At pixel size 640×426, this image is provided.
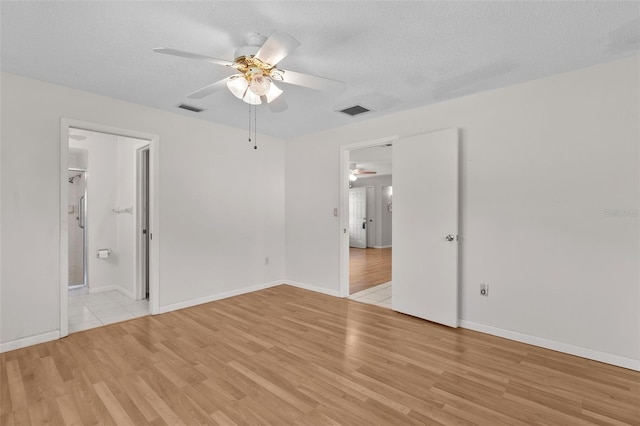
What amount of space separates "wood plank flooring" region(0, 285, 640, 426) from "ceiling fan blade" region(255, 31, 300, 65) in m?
2.23

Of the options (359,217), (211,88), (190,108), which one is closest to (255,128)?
(190,108)

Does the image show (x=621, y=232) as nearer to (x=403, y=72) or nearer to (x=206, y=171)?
(x=403, y=72)

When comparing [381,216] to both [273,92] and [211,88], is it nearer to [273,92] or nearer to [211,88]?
[273,92]

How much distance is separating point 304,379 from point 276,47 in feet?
7.50

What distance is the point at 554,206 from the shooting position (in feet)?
9.13

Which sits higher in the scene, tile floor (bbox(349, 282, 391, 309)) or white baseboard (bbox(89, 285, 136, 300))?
white baseboard (bbox(89, 285, 136, 300))

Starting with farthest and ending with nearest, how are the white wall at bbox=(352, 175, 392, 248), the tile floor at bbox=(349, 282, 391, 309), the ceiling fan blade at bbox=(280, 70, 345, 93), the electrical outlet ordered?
the white wall at bbox=(352, 175, 392, 248)
the tile floor at bbox=(349, 282, 391, 309)
the electrical outlet
the ceiling fan blade at bbox=(280, 70, 345, 93)

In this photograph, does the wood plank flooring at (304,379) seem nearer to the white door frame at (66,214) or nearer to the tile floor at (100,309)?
the tile floor at (100,309)

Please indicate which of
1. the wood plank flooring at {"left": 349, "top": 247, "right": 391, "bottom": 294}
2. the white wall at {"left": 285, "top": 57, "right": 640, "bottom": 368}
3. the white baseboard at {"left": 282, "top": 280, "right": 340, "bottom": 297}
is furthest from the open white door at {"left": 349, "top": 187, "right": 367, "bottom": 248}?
the white wall at {"left": 285, "top": 57, "right": 640, "bottom": 368}

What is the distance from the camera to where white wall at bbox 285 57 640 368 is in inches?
97.7

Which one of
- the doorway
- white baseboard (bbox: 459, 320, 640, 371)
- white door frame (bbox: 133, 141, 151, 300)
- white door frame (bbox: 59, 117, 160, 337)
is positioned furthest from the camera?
the doorway

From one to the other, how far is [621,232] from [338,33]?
276cm

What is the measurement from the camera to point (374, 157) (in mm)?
6594

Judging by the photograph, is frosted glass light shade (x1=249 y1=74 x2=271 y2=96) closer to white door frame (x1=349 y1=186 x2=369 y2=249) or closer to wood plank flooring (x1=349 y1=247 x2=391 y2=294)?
wood plank flooring (x1=349 y1=247 x2=391 y2=294)
